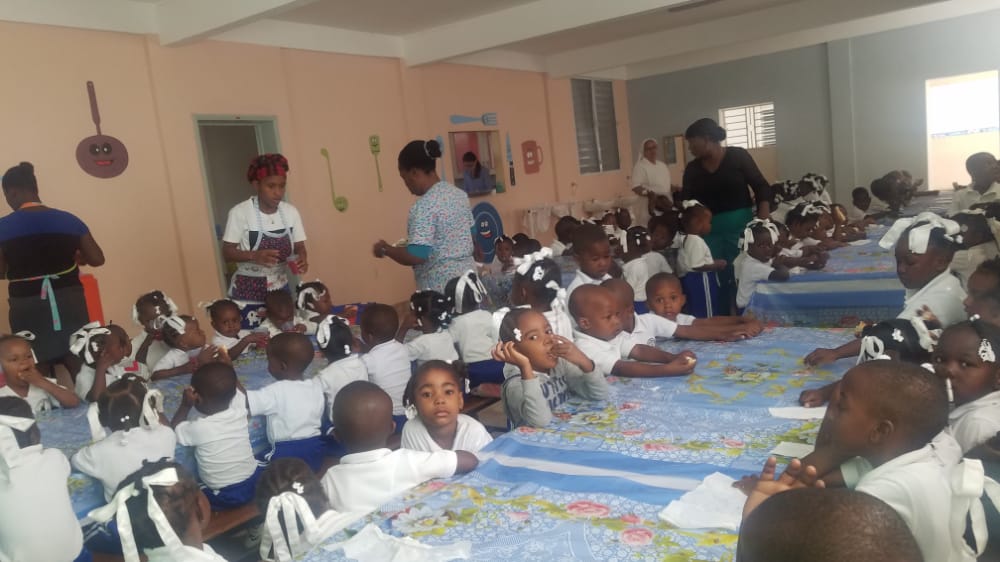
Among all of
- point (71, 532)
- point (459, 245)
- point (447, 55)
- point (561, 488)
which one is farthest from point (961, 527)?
point (447, 55)

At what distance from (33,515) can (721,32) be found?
28.2 feet

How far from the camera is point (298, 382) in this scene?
3.16 meters

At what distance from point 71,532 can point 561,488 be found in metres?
1.56

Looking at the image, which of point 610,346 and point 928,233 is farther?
point 610,346

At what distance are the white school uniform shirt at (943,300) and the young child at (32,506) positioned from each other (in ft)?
9.46

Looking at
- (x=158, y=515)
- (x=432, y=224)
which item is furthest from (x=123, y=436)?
(x=432, y=224)

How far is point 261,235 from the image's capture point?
4.34 m

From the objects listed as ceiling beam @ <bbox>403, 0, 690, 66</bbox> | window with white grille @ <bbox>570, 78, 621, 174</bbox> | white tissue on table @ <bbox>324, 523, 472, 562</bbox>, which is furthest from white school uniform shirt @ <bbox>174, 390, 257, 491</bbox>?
window with white grille @ <bbox>570, 78, 621, 174</bbox>

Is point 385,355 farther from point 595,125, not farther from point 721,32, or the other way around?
point 595,125

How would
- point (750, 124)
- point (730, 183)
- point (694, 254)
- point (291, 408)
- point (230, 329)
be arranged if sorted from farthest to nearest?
1. point (750, 124)
2. point (730, 183)
3. point (694, 254)
4. point (230, 329)
5. point (291, 408)

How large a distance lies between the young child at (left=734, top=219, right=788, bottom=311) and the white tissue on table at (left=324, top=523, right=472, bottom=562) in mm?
3590

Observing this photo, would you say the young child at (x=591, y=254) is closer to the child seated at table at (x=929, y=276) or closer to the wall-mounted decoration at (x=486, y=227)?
the child seated at table at (x=929, y=276)

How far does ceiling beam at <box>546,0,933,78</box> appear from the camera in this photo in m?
7.98

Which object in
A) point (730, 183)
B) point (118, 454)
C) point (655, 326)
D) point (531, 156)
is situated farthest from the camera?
point (531, 156)
